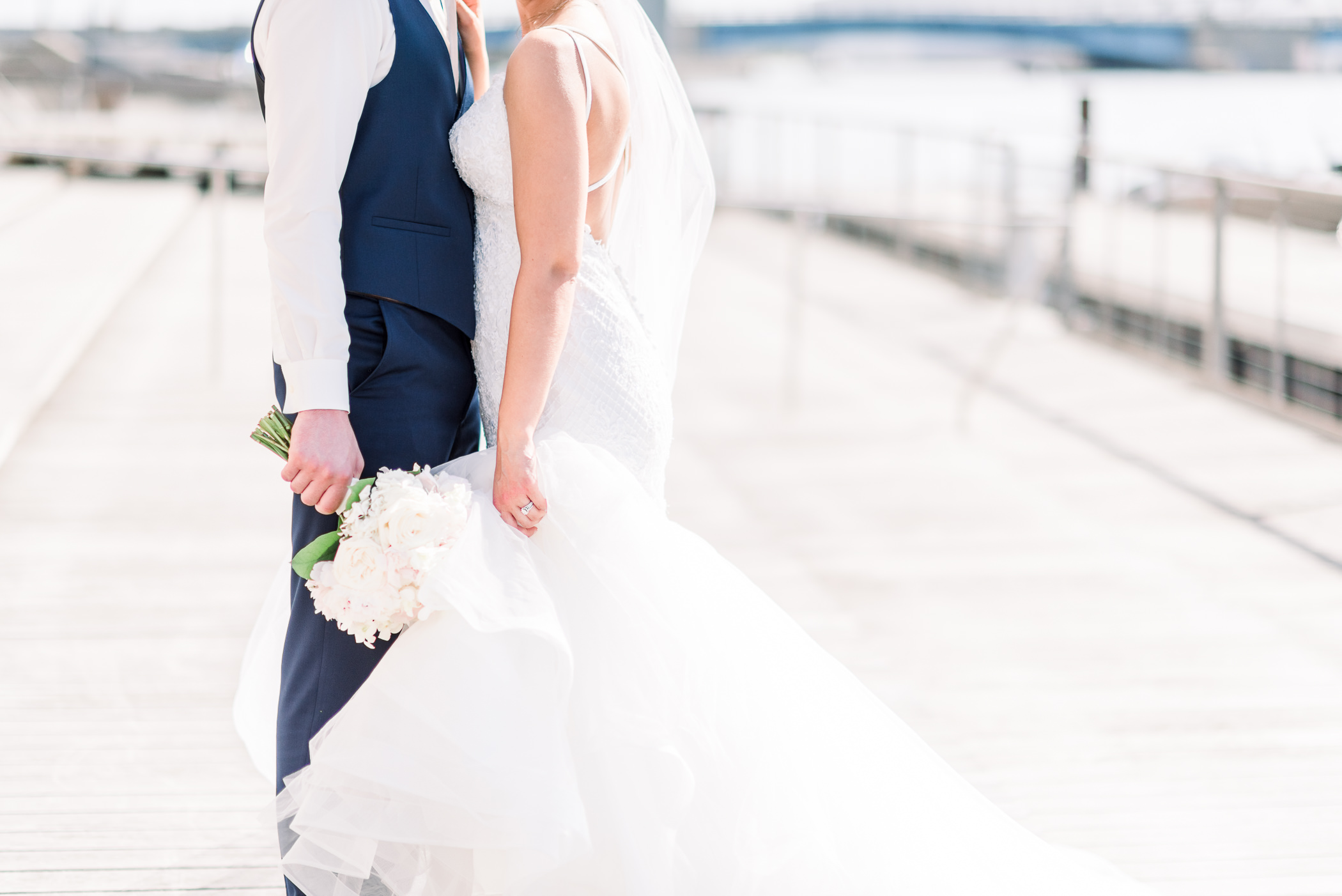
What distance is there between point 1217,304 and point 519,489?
5.80 meters

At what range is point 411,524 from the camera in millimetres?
1580

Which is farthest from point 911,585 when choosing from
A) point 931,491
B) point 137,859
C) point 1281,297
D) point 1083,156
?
point 1083,156

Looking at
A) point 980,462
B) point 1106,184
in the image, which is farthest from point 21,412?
point 1106,184

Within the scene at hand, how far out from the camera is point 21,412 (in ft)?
17.6

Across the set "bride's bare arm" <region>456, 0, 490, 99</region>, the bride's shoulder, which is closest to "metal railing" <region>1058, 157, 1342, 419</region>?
"bride's bare arm" <region>456, 0, 490, 99</region>

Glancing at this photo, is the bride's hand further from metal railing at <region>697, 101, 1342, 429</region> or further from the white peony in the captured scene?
metal railing at <region>697, 101, 1342, 429</region>

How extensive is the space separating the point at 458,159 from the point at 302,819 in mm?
831

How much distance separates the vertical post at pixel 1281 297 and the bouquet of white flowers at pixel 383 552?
5495mm

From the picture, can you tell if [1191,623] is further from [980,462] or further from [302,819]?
[302,819]

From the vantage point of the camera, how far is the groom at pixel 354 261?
162 centimetres

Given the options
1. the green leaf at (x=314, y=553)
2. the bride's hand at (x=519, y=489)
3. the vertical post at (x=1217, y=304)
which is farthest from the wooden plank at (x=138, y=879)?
the vertical post at (x=1217, y=304)

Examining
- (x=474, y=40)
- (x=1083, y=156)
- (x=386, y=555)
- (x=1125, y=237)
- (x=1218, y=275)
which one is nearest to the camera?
(x=386, y=555)

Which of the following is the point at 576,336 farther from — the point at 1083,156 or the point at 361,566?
the point at 1083,156

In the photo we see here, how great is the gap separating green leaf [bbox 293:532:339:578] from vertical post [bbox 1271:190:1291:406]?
5544 millimetres
